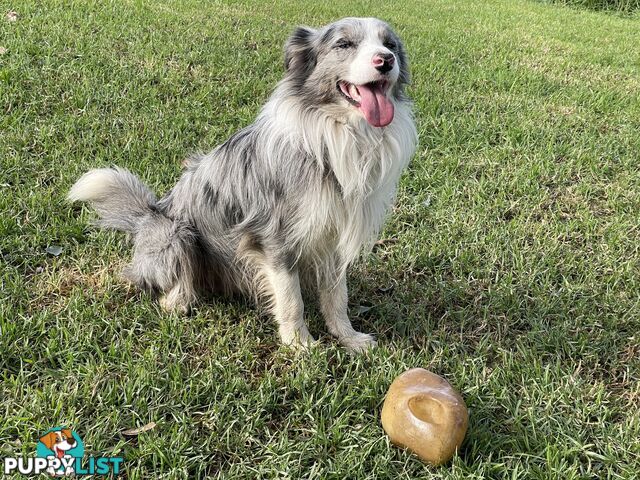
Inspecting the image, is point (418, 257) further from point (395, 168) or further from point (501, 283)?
point (395, 168)

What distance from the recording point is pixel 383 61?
2318mm

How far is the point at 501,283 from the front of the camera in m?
3.37

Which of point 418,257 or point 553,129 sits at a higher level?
point 553,129

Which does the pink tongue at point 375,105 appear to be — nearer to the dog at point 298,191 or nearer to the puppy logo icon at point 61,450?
the dog at point 298,191

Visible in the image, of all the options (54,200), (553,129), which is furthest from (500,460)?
(553,129)

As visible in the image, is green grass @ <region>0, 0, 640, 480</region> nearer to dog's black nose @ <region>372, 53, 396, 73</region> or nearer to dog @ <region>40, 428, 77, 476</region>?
dog @ <region>40, 428, 77, 476</region>

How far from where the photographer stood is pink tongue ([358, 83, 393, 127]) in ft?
7.76

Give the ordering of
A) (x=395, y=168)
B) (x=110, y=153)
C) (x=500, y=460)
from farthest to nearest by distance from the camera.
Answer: (x=110, y=153), (x=395, y=168), (x=500, y=460)

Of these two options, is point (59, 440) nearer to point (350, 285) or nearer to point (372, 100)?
point (350, 285)

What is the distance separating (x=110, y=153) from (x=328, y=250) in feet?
8.27

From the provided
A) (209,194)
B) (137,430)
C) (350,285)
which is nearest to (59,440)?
(137,430)

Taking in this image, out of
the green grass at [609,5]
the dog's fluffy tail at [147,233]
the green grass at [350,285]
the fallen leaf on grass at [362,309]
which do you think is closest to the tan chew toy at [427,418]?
the green grass at [350,285]

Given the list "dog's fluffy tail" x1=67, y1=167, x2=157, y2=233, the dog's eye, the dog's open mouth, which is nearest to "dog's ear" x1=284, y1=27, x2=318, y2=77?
the dog's eye

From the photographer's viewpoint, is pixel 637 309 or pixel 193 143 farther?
pixel 193 143
